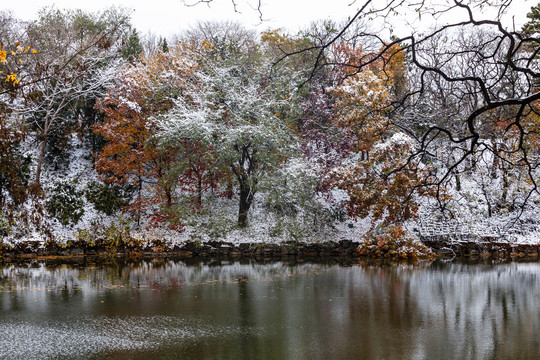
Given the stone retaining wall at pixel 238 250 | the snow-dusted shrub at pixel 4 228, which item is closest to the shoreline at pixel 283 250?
the stone retaining wall at pixel 238 250

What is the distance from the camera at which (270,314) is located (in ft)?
26.9

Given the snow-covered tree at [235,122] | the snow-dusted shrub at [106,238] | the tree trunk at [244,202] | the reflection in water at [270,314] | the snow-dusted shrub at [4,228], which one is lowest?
the reflection in water at [270,314]

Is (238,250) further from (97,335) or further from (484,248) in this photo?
(97,335)

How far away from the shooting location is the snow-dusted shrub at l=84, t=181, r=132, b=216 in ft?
66.5

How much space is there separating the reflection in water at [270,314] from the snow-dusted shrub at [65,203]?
5.45 m

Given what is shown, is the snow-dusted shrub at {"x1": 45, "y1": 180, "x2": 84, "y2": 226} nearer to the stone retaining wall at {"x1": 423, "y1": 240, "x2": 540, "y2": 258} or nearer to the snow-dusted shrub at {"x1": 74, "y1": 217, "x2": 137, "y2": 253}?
the snow-dusted shrub at {"x1": 74, "y1": 217, "x2": 137, "y2": 253}

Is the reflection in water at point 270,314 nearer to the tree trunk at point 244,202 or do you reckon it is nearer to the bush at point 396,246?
the bush at point 396,246

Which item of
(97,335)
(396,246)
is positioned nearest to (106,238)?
(396,246)

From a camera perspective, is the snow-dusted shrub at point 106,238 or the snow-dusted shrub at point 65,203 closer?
the snow-dusted shrub at point 106,238

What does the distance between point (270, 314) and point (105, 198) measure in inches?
559

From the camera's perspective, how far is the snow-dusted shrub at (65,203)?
63.3ft

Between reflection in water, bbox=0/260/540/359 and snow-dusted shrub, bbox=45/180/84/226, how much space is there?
17.9ft

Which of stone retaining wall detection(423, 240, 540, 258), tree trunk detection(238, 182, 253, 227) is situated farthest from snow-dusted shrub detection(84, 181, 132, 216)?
stone retaining wall detection(423, 240, 540, 258)

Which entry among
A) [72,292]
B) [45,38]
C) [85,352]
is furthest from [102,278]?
[45,38]
